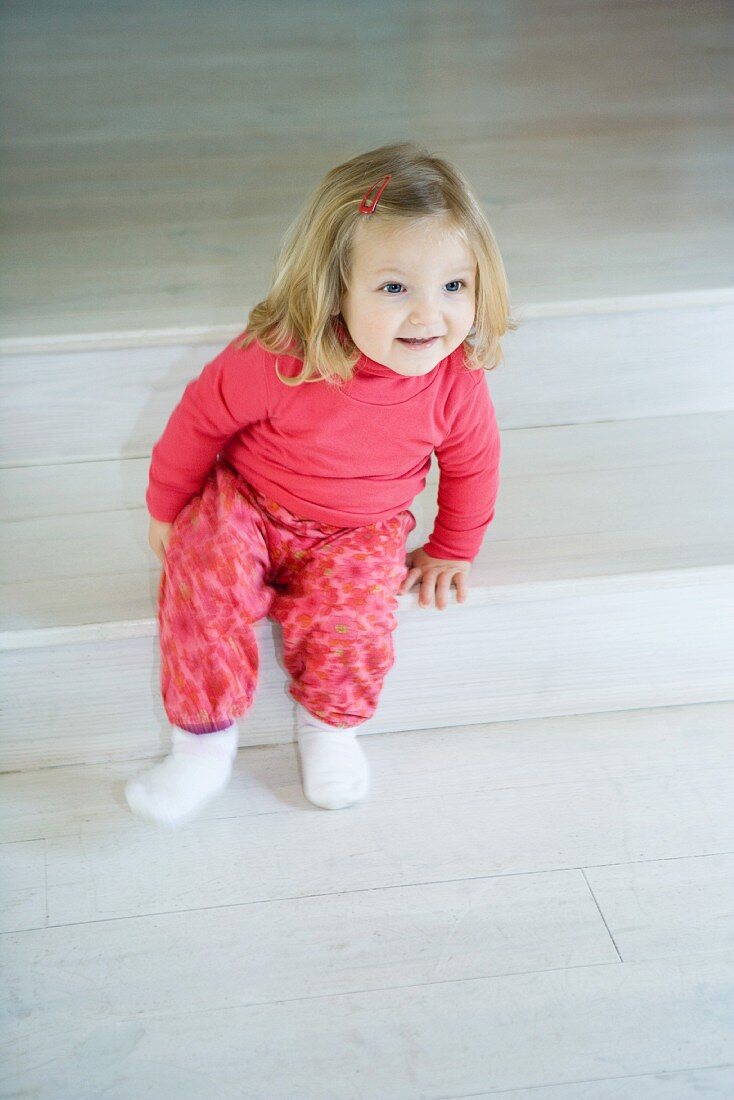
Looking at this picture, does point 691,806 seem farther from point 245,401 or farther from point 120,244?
point 120,244

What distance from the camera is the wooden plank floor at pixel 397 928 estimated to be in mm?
812

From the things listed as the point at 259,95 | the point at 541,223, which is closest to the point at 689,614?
the point at 541,223

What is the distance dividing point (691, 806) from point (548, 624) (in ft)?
0.72

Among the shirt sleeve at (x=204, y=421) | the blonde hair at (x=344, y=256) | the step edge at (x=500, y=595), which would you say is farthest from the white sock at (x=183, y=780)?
the blonde hair at (x=344, y=256)

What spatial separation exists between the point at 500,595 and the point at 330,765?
23 cm

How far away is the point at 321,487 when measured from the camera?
950 mm

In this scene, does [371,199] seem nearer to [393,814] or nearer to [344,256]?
[344,256]

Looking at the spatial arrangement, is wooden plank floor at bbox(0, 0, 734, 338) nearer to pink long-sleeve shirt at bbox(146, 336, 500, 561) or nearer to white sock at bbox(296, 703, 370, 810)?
pink long-sleeve shirt at bbox(146, 336, 500, 561)

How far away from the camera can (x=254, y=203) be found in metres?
1.46

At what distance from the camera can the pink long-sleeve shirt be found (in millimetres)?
905

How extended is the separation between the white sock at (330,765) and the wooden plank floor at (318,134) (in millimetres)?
468

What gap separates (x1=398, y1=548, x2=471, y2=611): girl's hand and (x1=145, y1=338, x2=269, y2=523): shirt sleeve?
0.72 feet

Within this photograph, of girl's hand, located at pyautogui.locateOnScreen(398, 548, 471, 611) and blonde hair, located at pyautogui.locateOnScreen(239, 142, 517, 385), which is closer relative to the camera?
blonde hair, located at pyautogui.locateOnScreen(239, 142, 517, 385)

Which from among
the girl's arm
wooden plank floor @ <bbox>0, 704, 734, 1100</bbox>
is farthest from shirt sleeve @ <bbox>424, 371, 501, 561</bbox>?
wooden plank floor @ <bbox>0, 704, 734, 1100</bbox>
